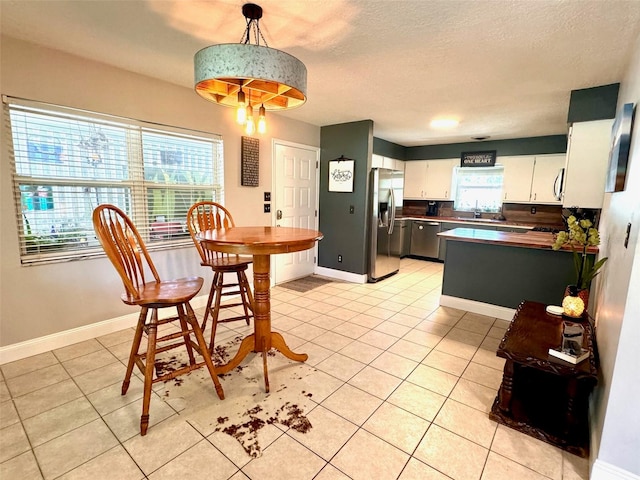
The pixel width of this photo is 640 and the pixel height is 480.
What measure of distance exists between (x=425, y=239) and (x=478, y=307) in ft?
9.31

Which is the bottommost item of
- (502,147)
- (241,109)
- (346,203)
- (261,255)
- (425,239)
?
(425,239)

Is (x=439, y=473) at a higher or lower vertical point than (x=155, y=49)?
lower

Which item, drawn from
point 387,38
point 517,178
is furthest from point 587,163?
point 517,178

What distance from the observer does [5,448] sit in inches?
60.3

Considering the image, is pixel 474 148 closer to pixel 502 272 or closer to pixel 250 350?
pixel 502 272

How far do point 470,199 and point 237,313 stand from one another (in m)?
5.07

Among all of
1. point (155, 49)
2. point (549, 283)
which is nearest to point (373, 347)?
point (549, 283)

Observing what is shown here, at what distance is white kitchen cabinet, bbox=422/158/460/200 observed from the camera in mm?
6027

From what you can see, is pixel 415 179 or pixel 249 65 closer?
pixel 249 65

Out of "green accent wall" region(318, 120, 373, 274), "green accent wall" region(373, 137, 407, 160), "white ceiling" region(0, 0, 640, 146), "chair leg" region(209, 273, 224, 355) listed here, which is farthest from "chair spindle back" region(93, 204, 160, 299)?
"green accent wall" region(373, 137, 407, 160)

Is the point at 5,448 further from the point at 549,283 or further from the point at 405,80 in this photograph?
the point at 549,283

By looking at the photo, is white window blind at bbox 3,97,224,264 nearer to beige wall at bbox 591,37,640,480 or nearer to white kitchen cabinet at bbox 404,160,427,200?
beige wall at bbox 591,37,640,480

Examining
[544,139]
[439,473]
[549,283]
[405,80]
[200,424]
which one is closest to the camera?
[439,473]

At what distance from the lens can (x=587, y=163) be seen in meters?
2.74
